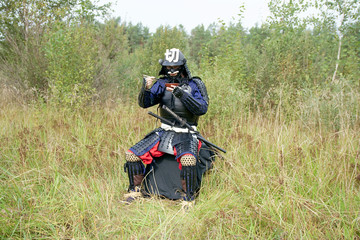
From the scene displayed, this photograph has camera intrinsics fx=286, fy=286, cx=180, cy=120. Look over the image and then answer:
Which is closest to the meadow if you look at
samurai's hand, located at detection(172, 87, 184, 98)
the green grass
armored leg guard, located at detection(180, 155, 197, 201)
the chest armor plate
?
the green grass

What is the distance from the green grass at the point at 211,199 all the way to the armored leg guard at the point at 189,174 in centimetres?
16

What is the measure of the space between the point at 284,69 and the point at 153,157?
4.45 metres

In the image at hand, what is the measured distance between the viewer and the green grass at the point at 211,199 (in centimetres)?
228

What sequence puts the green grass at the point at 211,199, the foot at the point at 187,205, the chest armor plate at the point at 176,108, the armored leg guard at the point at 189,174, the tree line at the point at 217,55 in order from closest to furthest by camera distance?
the green grass at the point at 211,199, the foot at the point at 187,205, the armored leg guard at the point at 189,174, the chest armor plate at the point at 176,108, the tree line at the point at 217,55

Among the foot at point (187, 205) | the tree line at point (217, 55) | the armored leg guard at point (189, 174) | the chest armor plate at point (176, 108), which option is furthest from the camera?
the tree line at point (217, 55)

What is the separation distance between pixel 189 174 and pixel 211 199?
36 cm

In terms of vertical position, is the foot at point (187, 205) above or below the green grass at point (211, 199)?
below

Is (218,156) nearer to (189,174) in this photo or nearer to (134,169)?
(189,174)

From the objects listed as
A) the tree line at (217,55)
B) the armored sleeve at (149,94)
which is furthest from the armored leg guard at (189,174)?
the tree line at (217,55)

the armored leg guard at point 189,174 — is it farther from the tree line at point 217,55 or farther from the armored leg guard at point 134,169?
the tree line at point 217,55

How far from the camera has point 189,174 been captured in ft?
9.83

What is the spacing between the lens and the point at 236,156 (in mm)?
3355

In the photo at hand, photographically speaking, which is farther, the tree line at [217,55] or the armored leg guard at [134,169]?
the tree line at [217,55]

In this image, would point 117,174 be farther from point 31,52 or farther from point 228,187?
point 31,52
